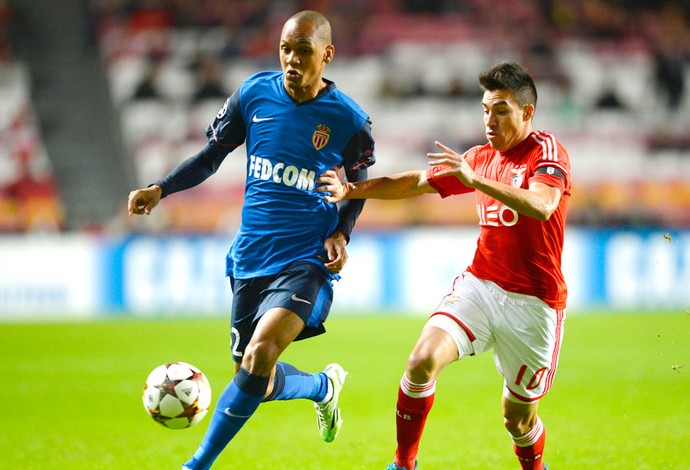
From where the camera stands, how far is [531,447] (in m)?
4.61

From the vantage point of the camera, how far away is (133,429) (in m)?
6.44

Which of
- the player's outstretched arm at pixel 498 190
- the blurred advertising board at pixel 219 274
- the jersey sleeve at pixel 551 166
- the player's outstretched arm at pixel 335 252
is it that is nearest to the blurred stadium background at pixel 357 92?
the blurred advertising board at pixel 219 274

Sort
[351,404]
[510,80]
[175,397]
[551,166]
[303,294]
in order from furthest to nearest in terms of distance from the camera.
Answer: [351,404], [175,397], [303,294], [510,80], [551,166]

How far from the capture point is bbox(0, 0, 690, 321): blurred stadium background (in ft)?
59.6

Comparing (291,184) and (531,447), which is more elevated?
(291,184)

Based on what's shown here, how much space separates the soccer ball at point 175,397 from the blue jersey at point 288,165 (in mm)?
603

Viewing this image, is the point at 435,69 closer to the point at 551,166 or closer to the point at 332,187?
the point at 332,187

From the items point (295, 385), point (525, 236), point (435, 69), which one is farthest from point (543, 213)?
point (435, 69)

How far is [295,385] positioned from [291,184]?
3.91 feet

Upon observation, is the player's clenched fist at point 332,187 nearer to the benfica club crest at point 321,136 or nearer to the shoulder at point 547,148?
the benfica club crest at point 321,136

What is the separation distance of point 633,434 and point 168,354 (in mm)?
5318

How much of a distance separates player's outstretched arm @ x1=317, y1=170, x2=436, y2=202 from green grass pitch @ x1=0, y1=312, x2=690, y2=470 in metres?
1.51

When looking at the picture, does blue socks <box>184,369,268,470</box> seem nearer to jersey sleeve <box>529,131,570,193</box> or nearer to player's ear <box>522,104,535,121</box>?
jersey sleeve <box>529,131,570,193</box>

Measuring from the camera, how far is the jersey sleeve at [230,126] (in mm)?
5012
